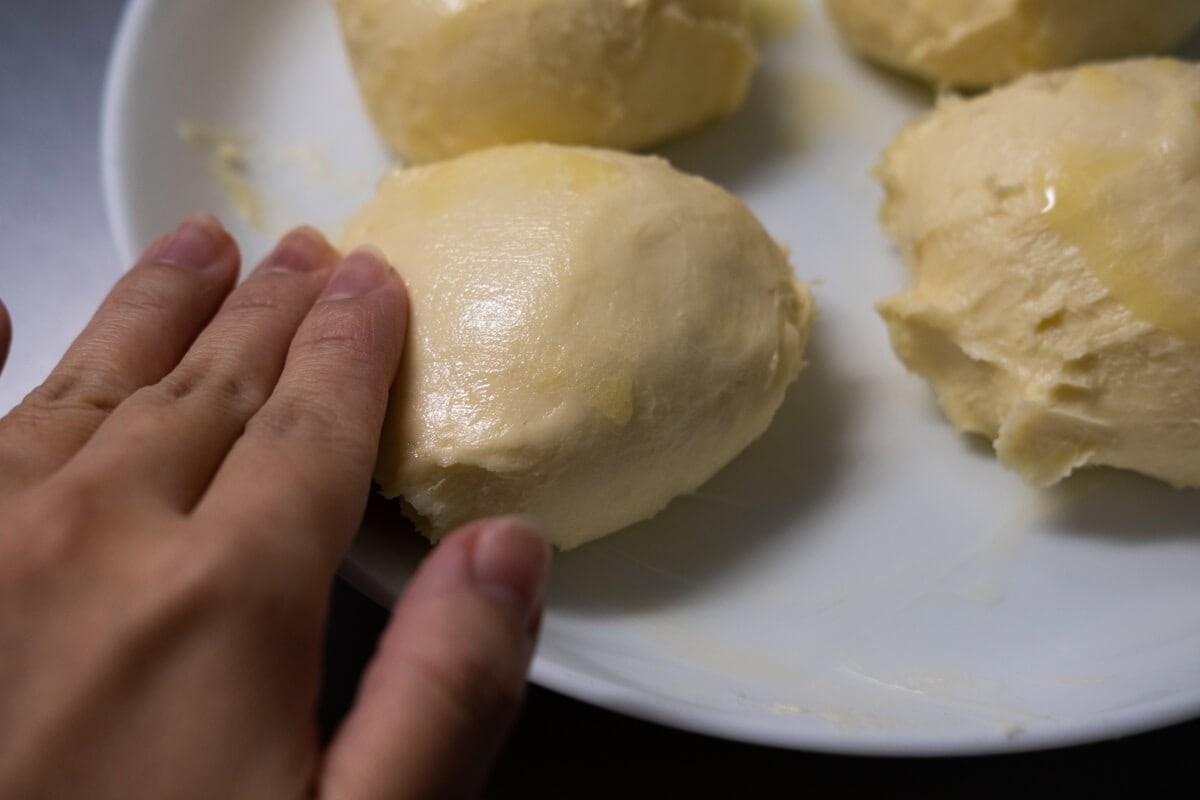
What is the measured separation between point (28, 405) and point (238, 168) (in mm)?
461

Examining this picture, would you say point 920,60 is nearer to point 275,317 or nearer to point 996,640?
point 996,640

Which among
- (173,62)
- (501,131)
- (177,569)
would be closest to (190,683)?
(177,569)

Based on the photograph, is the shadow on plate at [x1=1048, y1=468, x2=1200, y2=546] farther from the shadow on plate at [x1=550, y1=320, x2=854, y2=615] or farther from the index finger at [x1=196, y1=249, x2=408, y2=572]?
the index finger at [x1=196, y1=249, x2=408, y2=572]

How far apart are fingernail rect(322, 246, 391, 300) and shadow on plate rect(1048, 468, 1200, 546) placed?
2.12 feet

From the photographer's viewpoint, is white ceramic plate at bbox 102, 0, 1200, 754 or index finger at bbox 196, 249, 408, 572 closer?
index finger at bbox 196, 249, 408, 572

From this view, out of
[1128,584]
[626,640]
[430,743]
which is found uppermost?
[430,743]

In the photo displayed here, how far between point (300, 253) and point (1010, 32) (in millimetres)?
791

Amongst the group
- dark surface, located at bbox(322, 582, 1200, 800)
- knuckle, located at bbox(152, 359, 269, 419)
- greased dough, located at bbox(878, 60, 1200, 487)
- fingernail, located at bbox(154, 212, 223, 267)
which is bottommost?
dark surface, located at bbox(322, 582, 1200, 800)

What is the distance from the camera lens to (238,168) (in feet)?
3.51

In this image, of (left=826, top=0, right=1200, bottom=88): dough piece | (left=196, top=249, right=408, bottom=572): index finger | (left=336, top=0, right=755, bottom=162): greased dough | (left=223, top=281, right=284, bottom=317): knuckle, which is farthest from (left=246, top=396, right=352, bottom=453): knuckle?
(left=826, top=0, right=1200, bottom=88): dough piece

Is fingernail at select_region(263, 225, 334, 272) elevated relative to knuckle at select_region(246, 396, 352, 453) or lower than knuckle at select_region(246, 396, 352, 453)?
elevated

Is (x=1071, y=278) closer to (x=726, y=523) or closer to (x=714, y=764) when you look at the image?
(x=726, y=523)

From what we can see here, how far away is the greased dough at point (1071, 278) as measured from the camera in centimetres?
77

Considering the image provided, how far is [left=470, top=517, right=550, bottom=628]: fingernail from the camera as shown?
533 millimetres
